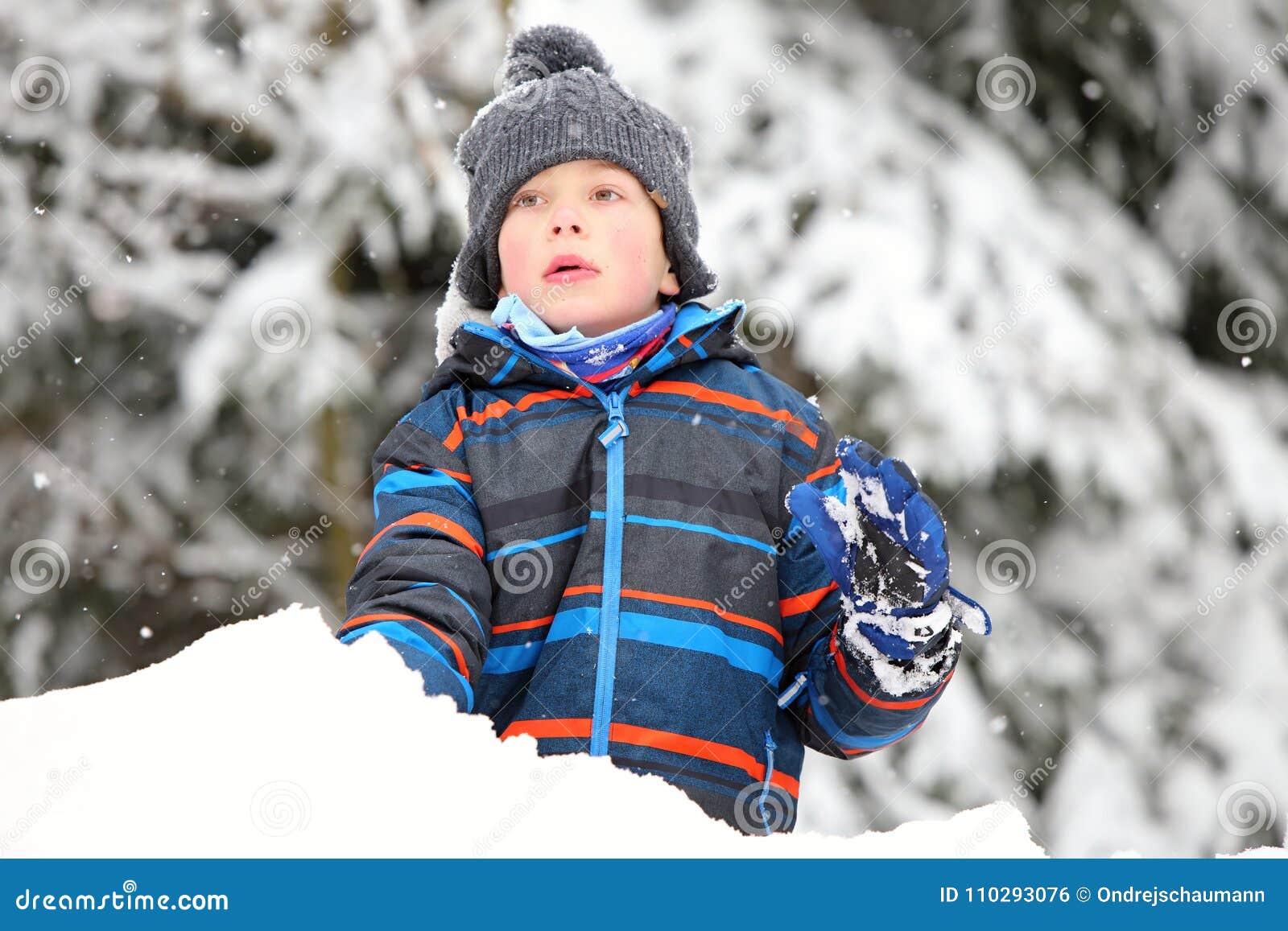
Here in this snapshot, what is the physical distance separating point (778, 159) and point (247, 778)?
2472 millimetres

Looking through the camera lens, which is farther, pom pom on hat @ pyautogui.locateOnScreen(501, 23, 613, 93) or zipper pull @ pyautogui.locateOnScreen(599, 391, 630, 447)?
pom pom on hat @ pyautogui.locateOnScreen(501, 23, 613, 93)

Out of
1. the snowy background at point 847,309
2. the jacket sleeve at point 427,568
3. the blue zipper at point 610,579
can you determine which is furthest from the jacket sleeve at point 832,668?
the snowy background at point 847,309

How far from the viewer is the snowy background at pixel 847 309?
2973mm

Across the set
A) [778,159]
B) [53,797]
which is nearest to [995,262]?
[778,159]

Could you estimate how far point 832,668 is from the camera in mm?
1614

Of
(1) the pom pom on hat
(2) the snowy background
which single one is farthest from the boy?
(2) the snowy background

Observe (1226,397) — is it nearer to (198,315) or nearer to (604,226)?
(604,226)

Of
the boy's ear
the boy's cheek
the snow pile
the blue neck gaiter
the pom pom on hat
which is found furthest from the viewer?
the pom pom on hat

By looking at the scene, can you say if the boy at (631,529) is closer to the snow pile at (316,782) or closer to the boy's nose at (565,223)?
the boy's nose at (565,223)

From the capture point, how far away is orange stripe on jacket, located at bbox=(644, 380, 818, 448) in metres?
1.75

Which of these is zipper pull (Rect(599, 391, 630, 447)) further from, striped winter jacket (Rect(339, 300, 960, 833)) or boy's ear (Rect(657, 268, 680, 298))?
boy's ear (Rect(657, 268, 680, 298))

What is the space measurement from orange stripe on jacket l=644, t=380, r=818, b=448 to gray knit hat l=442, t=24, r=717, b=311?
0.31m

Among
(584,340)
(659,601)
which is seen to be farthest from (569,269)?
(659,601)
